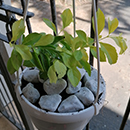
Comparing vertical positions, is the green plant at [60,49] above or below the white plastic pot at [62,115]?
above

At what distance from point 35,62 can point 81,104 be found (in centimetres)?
16

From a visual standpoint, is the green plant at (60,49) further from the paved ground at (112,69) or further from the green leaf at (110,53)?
the paved ground at (112,69)

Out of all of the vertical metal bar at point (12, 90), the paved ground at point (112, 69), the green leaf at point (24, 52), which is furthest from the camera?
the paved ground at point (112, 69)

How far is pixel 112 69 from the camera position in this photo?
74.0 inches

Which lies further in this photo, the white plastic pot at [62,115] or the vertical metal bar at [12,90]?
the vertical metal bar at [12,90]

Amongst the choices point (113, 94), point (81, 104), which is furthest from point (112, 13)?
point (81, 104)

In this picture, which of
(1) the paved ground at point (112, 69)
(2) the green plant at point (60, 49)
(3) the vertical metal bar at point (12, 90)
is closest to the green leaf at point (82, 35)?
(2) the green plant at point (60, 49)

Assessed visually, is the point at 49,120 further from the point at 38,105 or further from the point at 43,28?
the point at 43,28

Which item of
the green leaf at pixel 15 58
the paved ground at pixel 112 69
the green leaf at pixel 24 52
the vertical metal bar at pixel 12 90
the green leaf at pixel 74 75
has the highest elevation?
the green leaf at pixel 24 52

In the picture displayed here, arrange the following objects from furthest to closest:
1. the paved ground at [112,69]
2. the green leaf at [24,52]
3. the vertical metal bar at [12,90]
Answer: the paved ground at [112,69] → the vertical metal bar at [12,90] → the green leaf at [24,52]

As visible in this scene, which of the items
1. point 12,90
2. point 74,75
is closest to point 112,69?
point 12,90

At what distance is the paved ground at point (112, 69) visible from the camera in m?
1.42

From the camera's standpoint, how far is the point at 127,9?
2.71 m

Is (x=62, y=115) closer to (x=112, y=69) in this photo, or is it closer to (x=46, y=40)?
(x=46, y=40)
